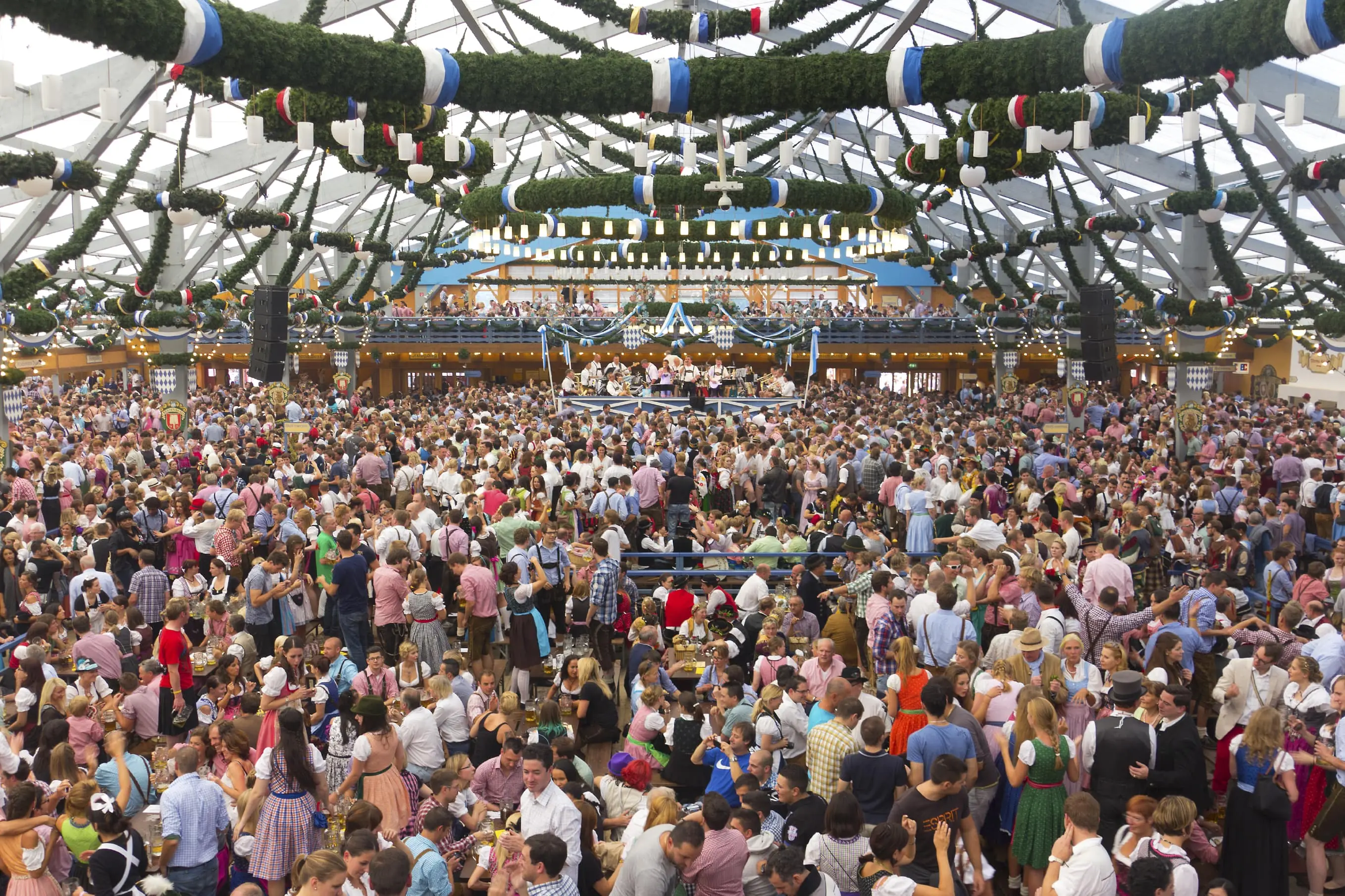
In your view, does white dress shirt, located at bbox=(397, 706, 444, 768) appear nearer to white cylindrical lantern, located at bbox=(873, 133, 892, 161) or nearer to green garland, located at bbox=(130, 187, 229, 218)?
green garland, located at bbox=(130, 187, 229, 218)

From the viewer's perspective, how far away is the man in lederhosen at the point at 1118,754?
511 cm

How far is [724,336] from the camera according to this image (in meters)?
29.0

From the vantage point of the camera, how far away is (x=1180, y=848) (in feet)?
14.1

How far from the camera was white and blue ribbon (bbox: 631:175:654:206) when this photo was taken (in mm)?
12805

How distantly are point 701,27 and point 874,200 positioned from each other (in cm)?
633

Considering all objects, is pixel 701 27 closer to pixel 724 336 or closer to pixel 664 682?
pixel 664 682

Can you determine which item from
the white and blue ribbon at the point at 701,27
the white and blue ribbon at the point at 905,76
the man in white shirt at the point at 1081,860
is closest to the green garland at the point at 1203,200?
the white and blue ribbon at the point at 905,76

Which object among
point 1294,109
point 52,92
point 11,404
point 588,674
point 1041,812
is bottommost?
point 1041,812

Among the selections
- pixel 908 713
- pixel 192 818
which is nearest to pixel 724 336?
pixel 908 713

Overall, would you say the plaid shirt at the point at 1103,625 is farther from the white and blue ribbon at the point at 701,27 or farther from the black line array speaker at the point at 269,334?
the black line array speaker at the point at 269,334

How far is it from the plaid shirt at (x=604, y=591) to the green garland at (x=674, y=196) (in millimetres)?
6459

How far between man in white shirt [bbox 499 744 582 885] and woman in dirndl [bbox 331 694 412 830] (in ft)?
2.79

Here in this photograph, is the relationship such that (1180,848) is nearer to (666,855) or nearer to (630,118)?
(666,855)

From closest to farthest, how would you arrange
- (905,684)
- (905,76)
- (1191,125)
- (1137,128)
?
(905,684) → (905,76) → (1191,125) → (1137,128)
